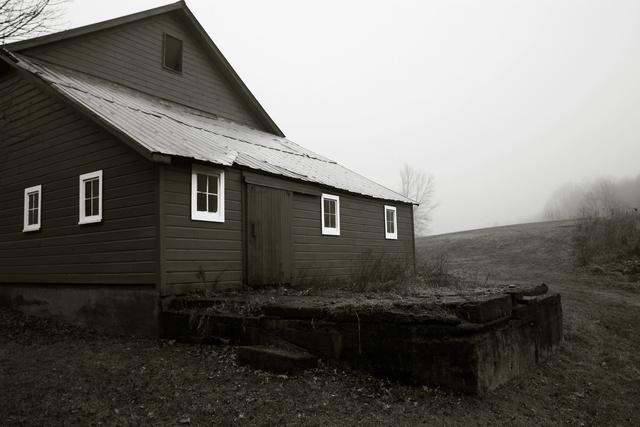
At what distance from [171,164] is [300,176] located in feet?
14.1

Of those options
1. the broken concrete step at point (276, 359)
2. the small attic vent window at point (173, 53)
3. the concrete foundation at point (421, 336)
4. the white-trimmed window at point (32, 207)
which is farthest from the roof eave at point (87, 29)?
the broken concrete step at point (276, 359)

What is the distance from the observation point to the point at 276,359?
263 inches

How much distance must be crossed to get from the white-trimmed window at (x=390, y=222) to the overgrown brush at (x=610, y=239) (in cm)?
860

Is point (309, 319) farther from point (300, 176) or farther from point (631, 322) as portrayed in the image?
point (631, 322)

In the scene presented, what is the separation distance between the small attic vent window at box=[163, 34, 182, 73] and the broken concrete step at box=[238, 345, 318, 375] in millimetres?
11759

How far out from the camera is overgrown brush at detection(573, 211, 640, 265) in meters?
19.1

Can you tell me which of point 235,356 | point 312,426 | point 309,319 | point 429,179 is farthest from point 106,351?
point 429,179

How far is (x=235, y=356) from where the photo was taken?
7.46m

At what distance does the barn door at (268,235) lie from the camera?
10992 mm

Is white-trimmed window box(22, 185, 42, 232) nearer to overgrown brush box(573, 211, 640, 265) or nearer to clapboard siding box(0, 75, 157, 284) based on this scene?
clapboard siding box(0, 75, 157, 284)

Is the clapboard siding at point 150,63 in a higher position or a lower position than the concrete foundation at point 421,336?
higher

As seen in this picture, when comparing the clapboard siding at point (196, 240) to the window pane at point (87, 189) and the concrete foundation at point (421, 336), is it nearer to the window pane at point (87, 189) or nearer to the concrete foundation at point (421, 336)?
the concrete foundation at point (421, 336)

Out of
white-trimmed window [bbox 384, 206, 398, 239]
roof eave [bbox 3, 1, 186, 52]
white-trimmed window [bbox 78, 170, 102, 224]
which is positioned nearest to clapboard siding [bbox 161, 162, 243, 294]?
white-trimmed window [bbox 78, 170, 102, 224]

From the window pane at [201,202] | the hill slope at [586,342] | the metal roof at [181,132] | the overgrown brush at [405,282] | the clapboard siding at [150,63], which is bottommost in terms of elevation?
the hill slope at [586,342]
